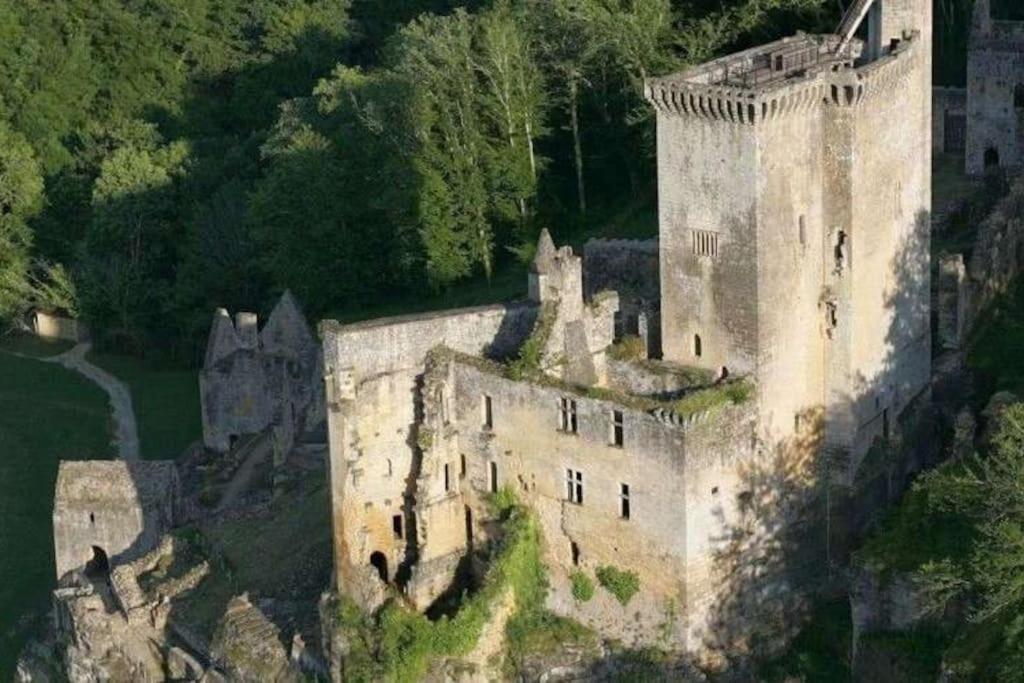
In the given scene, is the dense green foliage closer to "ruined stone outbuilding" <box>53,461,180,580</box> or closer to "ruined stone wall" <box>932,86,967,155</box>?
"ruined stone wall" <box>932,86,967,155</box>

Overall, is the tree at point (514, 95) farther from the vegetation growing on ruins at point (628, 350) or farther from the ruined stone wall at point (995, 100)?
the vegetation growing on ruins at point (628, 350)

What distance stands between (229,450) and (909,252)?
24708 mm

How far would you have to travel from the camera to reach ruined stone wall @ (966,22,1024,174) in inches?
2697

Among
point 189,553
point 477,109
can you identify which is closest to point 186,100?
point 477,109

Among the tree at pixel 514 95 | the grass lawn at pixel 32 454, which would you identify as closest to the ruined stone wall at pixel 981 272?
the tree at pixel 514 95

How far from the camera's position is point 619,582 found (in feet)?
178

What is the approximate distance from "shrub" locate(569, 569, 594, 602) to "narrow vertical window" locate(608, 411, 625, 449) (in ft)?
11.4

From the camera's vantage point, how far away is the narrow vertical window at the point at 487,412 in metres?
55.8

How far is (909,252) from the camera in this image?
57.9m

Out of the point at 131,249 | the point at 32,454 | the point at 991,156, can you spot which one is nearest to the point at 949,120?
the point at 991,156

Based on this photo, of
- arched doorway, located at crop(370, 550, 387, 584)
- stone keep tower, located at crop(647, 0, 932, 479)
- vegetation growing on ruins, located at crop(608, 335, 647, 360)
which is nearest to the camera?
stone keep tower, located at crop(647, 0, 932, 479)

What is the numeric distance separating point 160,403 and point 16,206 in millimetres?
15701

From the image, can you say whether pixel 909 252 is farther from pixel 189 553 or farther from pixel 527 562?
pixel 189 553

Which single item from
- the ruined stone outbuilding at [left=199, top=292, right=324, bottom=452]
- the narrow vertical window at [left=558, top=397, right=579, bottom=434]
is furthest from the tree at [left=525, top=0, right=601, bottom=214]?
the narrow vertical window at [left=558, top=397, right=579, bottom=434]
